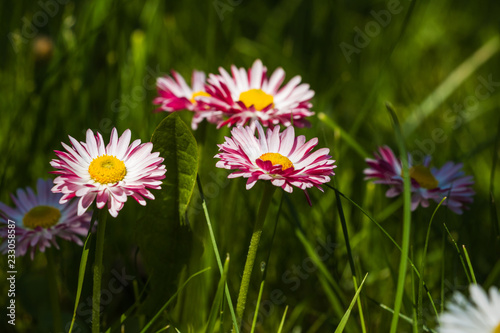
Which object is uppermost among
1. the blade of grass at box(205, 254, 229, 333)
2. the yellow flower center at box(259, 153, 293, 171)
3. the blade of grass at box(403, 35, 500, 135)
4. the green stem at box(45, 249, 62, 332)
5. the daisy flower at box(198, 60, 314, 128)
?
the blade of grass at box(403, 35, 500, 135)

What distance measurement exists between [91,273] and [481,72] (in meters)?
1.66

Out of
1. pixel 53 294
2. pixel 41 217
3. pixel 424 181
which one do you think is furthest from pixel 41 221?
pixel 424 181

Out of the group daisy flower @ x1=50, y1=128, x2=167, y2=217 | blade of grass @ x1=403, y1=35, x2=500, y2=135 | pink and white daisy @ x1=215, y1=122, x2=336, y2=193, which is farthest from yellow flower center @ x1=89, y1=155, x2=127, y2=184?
blade of grass @ x1=403, y1=35, x2=500, y2=135

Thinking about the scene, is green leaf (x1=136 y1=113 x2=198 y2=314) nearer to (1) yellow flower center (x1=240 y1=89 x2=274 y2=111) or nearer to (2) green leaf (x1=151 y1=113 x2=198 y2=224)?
(2) green leaf (x1=151 y1=113 x2=198 y2=224)

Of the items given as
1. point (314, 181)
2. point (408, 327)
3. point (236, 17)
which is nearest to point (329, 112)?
point (236, 17)

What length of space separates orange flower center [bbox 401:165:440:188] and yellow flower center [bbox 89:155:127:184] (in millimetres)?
515

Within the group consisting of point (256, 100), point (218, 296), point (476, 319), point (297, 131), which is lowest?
point (476, 319)

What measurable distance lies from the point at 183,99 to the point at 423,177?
0.46 meters

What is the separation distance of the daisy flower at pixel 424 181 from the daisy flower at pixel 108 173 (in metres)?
0.39

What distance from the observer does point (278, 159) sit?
30.8 inches

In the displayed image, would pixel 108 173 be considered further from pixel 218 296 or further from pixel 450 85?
pixel 450 85

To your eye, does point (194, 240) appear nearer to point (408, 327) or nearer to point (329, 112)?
point (408, 327)

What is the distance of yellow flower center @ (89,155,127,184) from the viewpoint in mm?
742

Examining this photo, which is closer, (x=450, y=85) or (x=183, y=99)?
(x=183, y=99)
